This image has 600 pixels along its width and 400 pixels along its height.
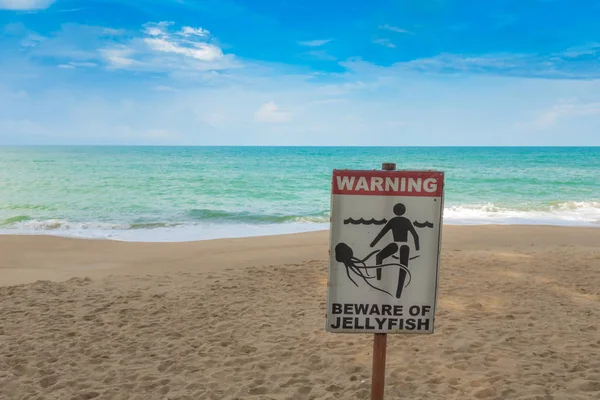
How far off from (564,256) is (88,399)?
26.6 feet

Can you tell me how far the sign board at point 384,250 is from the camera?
223 cm

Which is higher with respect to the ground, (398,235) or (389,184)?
(389,184)

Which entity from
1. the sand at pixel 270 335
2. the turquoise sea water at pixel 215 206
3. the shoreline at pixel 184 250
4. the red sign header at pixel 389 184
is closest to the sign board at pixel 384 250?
the red sign header at pixel 389 184

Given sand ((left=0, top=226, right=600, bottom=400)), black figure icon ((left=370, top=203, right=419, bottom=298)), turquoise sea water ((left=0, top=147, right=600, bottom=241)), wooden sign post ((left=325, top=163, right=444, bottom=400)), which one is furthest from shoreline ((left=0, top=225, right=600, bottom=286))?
black figure icon ((left=370, top=203, right=419, bottom=298))

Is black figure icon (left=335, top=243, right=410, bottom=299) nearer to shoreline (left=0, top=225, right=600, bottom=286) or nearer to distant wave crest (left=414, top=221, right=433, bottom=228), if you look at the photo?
distant wave crest (left=414, top=221, right=433, bottom=228)

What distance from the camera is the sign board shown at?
2.23 meters

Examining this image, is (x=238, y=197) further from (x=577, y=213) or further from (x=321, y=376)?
(x=321, y=376)

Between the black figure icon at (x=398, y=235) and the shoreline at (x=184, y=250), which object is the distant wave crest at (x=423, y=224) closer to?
the black figure icon at (x=398, y=235)

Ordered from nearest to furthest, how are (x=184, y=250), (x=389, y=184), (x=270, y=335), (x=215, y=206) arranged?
(x=389, y=184) < (x=270, y=335) < (x=184, y=250) < (x=215, y=206)

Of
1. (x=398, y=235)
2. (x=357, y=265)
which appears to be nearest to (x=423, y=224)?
(x=398, y=235)

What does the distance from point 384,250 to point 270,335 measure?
9.41ft

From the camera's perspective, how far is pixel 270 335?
4.78 m

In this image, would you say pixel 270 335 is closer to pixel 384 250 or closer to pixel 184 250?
pixel 384 250

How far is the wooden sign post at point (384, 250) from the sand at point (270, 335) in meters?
1.54
